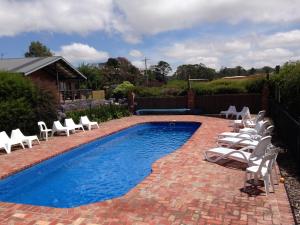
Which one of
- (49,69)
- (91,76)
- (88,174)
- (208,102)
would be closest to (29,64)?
(49,69)

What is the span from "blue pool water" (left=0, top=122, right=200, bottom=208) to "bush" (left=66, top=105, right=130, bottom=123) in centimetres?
382

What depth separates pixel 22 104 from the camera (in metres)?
13.2

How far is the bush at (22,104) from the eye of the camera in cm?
1265

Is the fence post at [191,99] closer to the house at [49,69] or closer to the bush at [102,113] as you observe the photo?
the bush at [102,113]

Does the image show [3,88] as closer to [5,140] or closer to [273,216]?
[5,140]

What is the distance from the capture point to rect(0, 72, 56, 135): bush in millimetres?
12648

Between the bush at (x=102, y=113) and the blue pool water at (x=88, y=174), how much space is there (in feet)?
12.5

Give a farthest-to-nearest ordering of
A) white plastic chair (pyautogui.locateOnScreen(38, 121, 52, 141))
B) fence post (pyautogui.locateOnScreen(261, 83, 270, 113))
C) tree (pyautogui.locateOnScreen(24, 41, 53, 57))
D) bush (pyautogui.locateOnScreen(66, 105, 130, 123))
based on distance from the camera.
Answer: tree (pyautogui.locateOnScreen(24, 41, 53, 57)) → fence post (pyautogui.locateOnScreen(261, 83, 270, 113)) → bush (pyautogui.locateOnScreen(66, 105, 130, 123)) → white plastic chair (pyautogui.locateOnScreen(38, 121, 52, 141))

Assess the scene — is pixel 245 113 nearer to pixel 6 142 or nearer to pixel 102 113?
pixel 102 113

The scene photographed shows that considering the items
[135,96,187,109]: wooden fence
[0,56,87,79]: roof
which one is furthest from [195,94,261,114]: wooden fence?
[0,56,87,79]: roof

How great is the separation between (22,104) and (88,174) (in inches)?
229

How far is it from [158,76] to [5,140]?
64.5 metres

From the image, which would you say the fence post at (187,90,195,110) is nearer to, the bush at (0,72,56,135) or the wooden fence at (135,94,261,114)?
the wooden fence at (135,94,261,114)

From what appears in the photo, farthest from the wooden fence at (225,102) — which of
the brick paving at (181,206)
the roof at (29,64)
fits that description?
the brick paving at (181,206)
